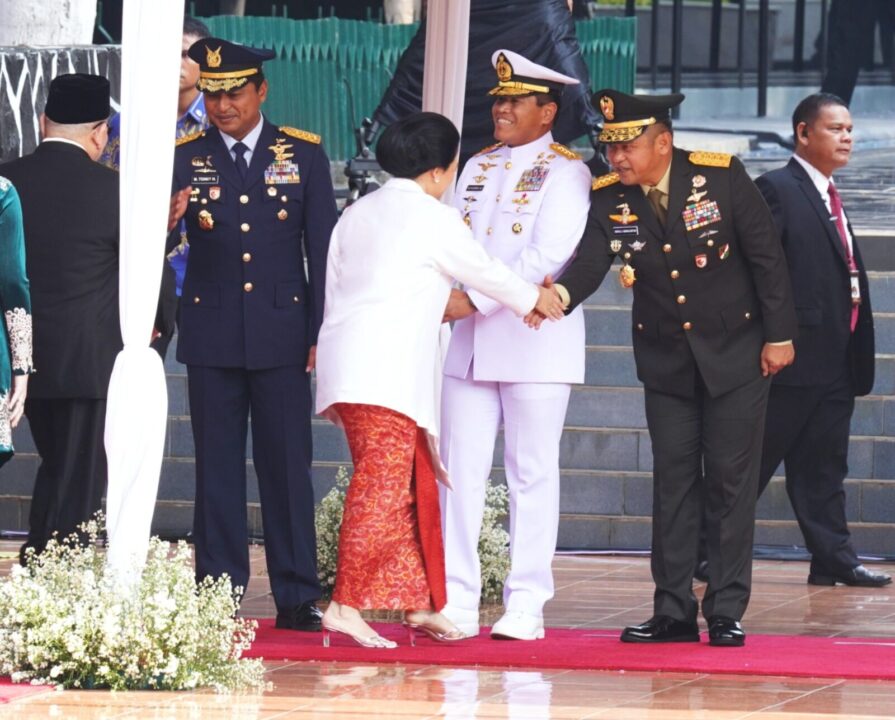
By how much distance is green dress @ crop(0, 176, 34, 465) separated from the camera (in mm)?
6805

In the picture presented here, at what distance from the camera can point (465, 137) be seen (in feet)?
40.0

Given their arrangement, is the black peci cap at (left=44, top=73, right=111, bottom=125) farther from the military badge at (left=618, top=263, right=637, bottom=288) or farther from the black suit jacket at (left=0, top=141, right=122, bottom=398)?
the military badge at (left=618, top=263, right=637, bottom=288)

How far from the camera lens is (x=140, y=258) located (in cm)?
640

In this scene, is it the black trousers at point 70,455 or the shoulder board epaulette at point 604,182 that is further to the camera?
the black trousers at point 70,455

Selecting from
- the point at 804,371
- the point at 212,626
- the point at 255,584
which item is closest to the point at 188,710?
the point at 212,626

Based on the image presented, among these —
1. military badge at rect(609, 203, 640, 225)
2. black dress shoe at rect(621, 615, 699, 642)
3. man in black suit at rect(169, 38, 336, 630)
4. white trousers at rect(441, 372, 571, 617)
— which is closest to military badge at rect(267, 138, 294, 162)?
man in black suit at rect(169, 38, 336, 630)

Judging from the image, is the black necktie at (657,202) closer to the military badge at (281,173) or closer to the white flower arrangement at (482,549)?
the military badge at (281,173)

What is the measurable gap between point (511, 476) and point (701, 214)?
1047 mm

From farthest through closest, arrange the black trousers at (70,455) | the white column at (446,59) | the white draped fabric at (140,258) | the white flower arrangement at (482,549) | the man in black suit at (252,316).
Answer: the white flower arrangement at (482,549) < the white column at (446,59) < the black trousers at (70,455) < the man in black suit at (252,316) < the white draped fabric at (140,258)

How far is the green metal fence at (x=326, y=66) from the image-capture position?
1564 centimetres

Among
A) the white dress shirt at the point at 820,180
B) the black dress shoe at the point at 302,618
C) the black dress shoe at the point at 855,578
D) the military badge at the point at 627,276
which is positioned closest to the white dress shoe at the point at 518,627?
the black dress shoe at the point at 302,618

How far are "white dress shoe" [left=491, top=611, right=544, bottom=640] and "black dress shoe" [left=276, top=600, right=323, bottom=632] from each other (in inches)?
24.7

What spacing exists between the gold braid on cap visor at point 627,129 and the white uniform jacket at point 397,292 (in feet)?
1.80

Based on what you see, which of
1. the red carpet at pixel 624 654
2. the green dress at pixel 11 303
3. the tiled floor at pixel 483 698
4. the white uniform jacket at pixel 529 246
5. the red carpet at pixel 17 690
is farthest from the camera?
the white uniform jacket at pixel 529 246
